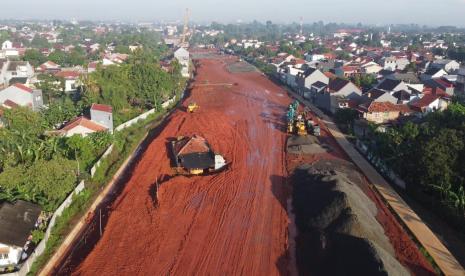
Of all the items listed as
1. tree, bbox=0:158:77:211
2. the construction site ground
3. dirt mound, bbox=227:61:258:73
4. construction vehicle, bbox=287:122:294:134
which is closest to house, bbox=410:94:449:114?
the construction site ground

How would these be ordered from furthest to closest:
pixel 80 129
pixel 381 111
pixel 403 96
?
pixel 403 96
pixel 381 111
pixel 80 129

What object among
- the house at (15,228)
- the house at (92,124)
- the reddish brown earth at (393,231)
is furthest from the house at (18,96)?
the reddish brown earth at (393,231)

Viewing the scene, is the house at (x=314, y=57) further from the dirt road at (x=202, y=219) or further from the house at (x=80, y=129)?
the house at (x=80, y=129)

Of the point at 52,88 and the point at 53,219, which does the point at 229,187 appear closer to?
the point at 53,219

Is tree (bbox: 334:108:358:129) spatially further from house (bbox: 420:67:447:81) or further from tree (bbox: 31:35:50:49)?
tree (bbox: 31:35:50:49)

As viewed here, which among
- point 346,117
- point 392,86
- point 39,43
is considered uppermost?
point 392,86

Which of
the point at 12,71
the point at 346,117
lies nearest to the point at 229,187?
the point at 346,117

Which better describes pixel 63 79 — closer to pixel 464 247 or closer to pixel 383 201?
pixel 383 201

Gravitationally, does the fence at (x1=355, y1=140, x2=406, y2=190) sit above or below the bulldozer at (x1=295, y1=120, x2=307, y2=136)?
below
